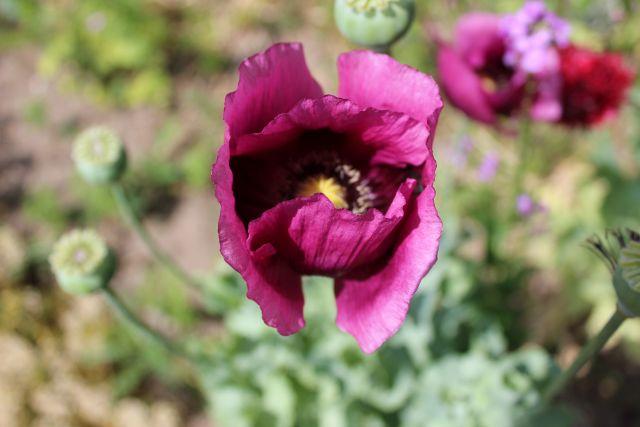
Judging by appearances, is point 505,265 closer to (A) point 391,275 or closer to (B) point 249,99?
(A) point 391,275

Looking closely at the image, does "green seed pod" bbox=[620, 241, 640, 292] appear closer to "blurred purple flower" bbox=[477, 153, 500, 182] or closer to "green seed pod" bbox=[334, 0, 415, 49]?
"green seed pod" bbox=[334, 0, 415, 49]

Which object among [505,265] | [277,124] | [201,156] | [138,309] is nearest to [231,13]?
[201,156]

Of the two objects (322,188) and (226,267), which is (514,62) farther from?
(226,267)

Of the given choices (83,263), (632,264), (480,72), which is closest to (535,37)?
(480,72)

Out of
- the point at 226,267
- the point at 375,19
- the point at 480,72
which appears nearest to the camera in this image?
the point at 375,19

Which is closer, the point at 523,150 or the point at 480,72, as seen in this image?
the point at 523,150

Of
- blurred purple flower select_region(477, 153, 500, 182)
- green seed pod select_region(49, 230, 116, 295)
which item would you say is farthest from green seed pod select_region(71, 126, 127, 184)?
blurred purple flower select_region(477, 153, 500, 182)
